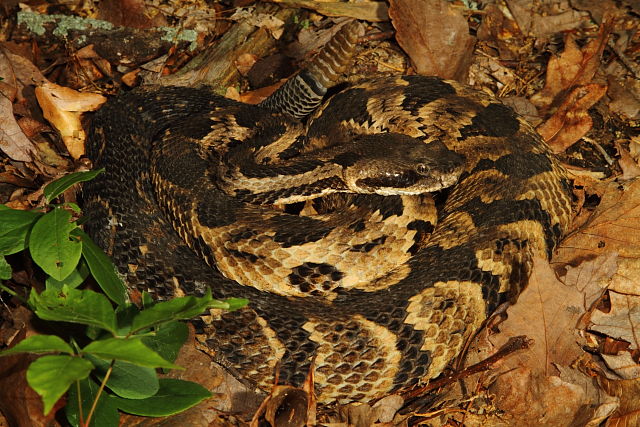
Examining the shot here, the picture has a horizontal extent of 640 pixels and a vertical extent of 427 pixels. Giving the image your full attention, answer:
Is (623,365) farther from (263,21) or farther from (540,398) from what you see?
(263,21)

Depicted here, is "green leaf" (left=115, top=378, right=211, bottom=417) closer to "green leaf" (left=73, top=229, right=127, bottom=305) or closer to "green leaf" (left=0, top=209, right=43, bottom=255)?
"green leaf" (left=73, top=229, right=127, bottom=305)

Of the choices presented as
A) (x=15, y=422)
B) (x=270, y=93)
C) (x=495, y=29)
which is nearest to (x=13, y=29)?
(x=270, y=93)

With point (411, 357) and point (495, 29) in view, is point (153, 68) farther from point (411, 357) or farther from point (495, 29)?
point (411, 357)

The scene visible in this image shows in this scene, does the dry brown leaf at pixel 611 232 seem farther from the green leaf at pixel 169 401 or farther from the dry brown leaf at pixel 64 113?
the dry brown leaf at pixel 64 113

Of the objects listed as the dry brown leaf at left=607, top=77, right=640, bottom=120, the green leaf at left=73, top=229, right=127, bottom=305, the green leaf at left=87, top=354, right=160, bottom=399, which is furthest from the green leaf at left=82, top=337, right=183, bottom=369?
the dry brown leaf at left=607, top=77, right=640, bottom=120

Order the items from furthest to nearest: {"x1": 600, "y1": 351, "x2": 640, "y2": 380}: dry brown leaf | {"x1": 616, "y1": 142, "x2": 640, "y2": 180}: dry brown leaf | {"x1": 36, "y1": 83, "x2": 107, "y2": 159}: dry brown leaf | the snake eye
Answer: {"x1": 36, "y1": 83, "x2": 107, "y2": 159}: dry brown leaf < {"x1": 616, "y1": 142, "x2": 640, "y2": 180}: dry brown leaf < the snake eye < {"x1": 600, "y1": 351, "x2": 640, "y2": 380}: dry brown leaf

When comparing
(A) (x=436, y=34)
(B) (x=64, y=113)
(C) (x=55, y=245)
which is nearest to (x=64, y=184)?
(C) (x=55, y=245)

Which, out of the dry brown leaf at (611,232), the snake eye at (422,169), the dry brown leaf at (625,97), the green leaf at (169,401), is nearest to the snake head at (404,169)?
the snake eye at (422,169)
